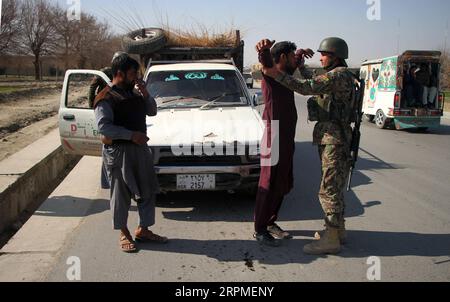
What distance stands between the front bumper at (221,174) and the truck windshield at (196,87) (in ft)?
5.30

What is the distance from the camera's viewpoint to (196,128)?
16.7ft

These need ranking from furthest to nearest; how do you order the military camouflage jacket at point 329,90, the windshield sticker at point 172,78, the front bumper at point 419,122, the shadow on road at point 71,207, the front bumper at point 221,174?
the front bumper at point 419,122 → the windshield sticker at point 172,78 → the shadow on road at point 71,207 → the front bumper at point 221,174 → the military camouflage jacket at point 329,90

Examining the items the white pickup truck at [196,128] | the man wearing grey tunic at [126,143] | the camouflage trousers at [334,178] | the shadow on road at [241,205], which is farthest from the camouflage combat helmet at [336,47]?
the shadow on road at [241,205]

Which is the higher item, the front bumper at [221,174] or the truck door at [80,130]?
the truck door at [80,130]

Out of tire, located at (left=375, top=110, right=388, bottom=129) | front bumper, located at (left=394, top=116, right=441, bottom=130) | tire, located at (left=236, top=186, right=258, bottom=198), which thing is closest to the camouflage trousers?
tire, located at (left=236, top=186, right=258, bottom=198)

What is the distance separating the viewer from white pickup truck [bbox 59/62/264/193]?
15.6 feet

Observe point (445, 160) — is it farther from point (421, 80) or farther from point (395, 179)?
point (421, 80)

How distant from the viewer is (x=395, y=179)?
22.7 ft

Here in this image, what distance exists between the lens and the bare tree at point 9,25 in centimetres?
4003

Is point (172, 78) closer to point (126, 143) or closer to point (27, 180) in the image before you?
point (27, 180)

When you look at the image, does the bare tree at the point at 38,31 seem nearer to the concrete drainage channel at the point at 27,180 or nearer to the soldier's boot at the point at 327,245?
the concrete drainage channel at the point at 27,180

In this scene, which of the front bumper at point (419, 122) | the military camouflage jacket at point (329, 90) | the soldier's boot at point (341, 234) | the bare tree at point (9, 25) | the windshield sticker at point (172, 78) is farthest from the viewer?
the bare tree at point (9, 25)

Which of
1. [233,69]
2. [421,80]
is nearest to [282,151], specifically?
[233,69]

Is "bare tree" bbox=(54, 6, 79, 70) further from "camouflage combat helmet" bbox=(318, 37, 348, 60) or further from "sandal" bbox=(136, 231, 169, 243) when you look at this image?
"camouflage combat helmet" bbox=(318, 37, 348, 60)
